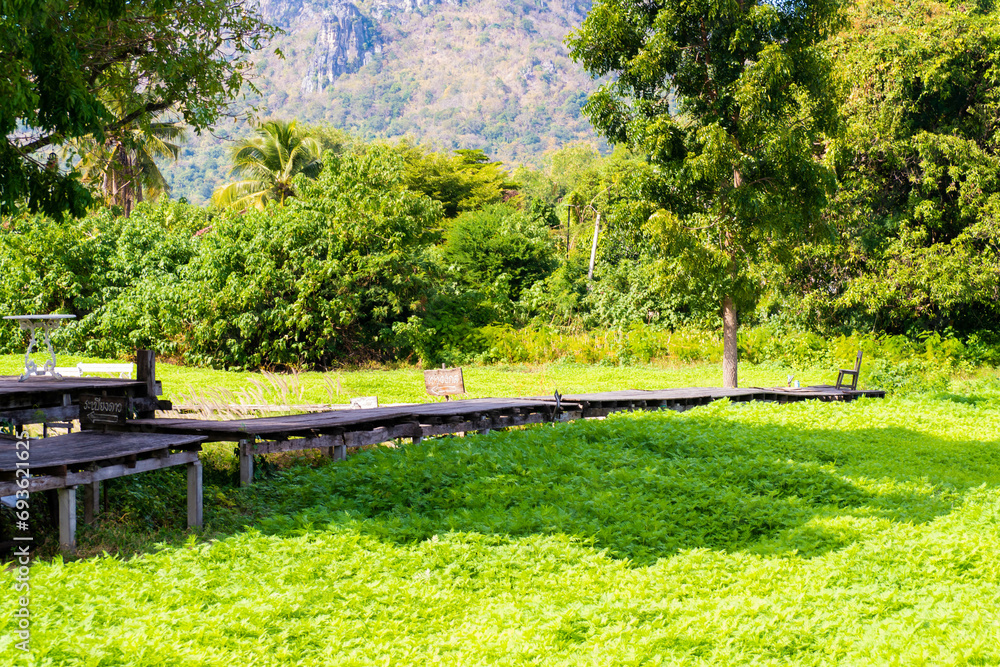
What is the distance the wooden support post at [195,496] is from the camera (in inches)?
254

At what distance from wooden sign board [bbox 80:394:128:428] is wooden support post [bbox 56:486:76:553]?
79.2 inches

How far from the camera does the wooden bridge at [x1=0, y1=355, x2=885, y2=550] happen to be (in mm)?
5707

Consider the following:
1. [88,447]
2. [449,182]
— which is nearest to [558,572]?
[88,447]

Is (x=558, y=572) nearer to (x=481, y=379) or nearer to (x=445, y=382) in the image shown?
(x=445, y=382)

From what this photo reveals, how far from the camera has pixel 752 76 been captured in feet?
46.6

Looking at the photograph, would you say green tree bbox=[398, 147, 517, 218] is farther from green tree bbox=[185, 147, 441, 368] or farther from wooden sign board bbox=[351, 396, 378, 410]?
wooden sign board bbox=[351, 396, 378, 410]

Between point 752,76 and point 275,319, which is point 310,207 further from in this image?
point 752,76

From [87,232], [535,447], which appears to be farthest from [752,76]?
[87,232]

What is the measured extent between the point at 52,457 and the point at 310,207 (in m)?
17.8

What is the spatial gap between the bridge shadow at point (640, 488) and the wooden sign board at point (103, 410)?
5.42 feet

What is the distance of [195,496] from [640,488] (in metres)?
4.05

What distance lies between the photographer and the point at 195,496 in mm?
6527

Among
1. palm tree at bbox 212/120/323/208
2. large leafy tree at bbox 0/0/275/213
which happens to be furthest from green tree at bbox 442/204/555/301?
large leafy tree at bbox 0/0/275/213

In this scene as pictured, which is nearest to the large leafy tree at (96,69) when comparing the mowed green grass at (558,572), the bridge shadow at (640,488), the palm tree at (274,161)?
the mowed green grass at (558,572)
